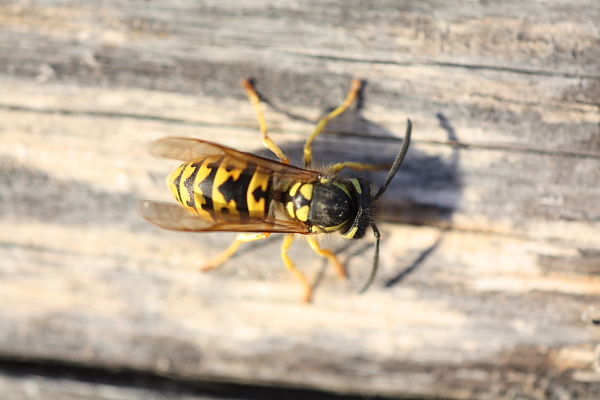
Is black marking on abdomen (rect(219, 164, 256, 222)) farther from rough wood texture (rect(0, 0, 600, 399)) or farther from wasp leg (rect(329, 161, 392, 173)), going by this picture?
wasp leg (rect(329, 161, 392, 173))

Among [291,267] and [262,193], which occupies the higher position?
[262,193]

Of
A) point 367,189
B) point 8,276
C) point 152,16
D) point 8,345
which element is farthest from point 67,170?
point 367,189

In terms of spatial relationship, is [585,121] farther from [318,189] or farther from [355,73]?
[318,189]

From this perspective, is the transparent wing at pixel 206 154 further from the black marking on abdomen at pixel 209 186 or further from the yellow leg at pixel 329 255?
the yellow leg at pixel 329 255

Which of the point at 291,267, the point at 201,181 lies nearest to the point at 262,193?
the point at 201,181

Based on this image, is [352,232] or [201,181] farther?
[352,232]

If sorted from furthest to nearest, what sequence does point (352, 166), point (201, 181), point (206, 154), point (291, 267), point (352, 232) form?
point (291, 267)
point (352, 166)
point (352, 232)
point (206, 154)
point (201, 181)

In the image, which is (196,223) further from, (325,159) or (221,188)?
(325,159)
